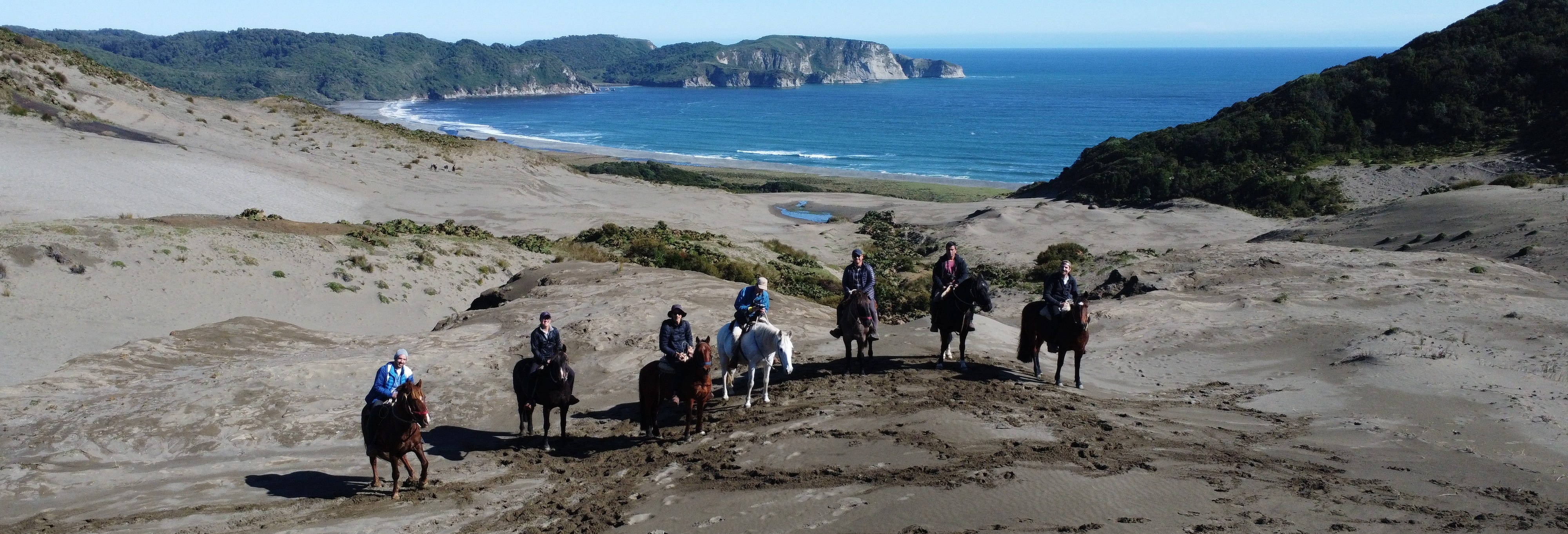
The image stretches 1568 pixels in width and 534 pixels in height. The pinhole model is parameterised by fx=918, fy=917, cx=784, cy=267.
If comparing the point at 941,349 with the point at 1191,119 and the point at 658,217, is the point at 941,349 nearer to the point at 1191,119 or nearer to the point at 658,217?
the point at 658,217

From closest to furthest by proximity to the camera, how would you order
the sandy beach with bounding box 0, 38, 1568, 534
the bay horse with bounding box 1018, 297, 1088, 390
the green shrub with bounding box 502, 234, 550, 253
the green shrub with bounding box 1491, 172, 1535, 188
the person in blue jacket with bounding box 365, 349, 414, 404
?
the sandy beach with bounding box 0, 38, 1568, 534 < the person in blue jacket with bounding box 365, 349, 414, 404 < the bay horse with bounding box 1018, 297, 1088, 390 < the green shrub with bounding box 502, 234, 550, 253 < the green shrub with bounding box 1491, 172, 1535, 188

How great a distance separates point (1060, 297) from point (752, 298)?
473 cm

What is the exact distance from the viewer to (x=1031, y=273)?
3153 cm

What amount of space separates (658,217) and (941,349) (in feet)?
107

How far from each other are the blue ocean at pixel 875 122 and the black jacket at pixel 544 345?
6753 centimetres

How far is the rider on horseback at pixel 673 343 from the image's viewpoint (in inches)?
475

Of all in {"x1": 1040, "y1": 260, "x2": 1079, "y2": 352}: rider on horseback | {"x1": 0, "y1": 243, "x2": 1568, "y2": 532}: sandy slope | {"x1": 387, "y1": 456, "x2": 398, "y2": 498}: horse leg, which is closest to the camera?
{"x1": 0, "y1": 243, "x2": 1568, "y2": 532}: sandy slope

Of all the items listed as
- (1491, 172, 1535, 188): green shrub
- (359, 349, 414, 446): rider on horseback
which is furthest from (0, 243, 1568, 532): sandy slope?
(1491, 172, 1535, 188): green shrub

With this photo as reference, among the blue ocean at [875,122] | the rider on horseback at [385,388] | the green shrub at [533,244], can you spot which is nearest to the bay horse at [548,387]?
the rider on horseback at [385,388]

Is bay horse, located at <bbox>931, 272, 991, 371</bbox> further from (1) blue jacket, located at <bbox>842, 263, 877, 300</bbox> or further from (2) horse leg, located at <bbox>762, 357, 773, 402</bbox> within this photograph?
(2) horse leg, located at <bbox>762, 357, 773, 402</bbox>

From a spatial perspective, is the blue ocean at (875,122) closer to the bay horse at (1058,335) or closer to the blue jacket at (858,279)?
the bay horse at (1058,335)

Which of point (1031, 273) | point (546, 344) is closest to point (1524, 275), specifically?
point (1031, 273)

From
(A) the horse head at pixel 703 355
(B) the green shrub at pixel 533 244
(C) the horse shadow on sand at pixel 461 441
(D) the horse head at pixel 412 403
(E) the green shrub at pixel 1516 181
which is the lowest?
(C) the horse shadow on sand at pixel 461 441

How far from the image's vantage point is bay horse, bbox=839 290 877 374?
1405cm
